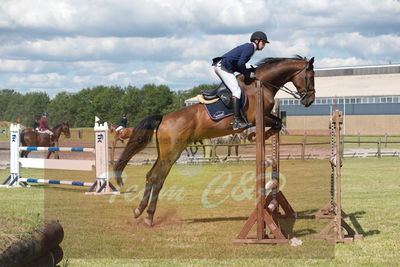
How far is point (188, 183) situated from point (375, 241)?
945cm

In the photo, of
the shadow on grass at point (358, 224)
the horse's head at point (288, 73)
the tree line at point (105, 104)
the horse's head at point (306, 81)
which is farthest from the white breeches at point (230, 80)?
the tree line at point (105, 104)

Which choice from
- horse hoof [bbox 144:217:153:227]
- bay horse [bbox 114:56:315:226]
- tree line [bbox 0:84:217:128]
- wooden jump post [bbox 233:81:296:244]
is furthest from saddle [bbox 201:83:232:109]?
tree line [bbox 0:84:217:128]

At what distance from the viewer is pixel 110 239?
25.7 feet

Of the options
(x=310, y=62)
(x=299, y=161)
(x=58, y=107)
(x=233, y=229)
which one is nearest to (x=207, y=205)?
(x=233, y=229)

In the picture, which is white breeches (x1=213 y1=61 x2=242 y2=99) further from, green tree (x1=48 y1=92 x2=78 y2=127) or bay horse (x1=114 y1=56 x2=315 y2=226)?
green tree (x1=48 y1=92 x2=78 y2=127)

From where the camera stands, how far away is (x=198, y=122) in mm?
9086

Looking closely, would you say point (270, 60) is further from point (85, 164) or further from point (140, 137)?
point (85, 164)

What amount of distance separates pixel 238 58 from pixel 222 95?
0.65m

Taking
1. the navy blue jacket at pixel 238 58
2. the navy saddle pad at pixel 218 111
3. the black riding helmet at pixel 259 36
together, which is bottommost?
the navy saddle pad at pixel 218 111

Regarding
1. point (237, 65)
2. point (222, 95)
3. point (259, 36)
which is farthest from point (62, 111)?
point (259, 36)

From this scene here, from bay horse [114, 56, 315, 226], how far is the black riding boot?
12 centimetres

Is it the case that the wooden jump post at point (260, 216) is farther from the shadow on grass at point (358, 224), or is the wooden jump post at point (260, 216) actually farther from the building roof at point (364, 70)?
the building roof at point (364, 70)

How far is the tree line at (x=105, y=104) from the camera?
57.3 meters

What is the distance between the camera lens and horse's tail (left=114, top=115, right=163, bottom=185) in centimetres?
921
